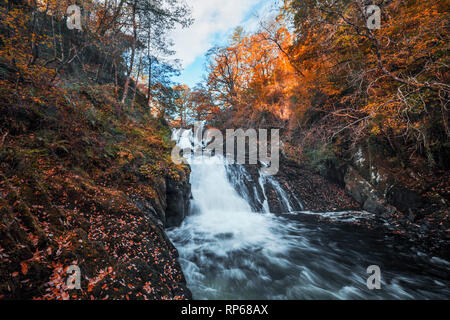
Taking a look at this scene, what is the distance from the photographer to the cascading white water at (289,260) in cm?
383

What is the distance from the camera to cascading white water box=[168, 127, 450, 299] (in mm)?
3830

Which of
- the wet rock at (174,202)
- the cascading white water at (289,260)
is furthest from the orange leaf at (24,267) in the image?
the wet rock at (174,202)

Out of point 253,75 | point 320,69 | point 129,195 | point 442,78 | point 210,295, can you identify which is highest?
point 253,75

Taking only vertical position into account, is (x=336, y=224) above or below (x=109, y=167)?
below

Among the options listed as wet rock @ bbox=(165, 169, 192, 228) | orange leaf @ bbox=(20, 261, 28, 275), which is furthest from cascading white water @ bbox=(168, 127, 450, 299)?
orange leaf @ bbox=(20, 261, 28, 275)

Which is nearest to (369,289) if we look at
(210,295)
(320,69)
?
(210,295)

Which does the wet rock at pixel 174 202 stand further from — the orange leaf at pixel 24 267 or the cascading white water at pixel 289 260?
the orange leaf at pixel 24 267

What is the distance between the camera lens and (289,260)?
5129mm

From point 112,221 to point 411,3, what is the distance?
11.0 metres

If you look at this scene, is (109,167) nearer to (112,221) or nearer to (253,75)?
(112,221)

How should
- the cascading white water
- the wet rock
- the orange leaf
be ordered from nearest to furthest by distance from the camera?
the orange leaf, the cascading white water, the wet rock

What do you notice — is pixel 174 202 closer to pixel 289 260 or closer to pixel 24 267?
pixel 289 260

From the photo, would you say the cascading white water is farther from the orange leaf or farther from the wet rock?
the orange leaf

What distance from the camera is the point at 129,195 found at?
15.8 ft
